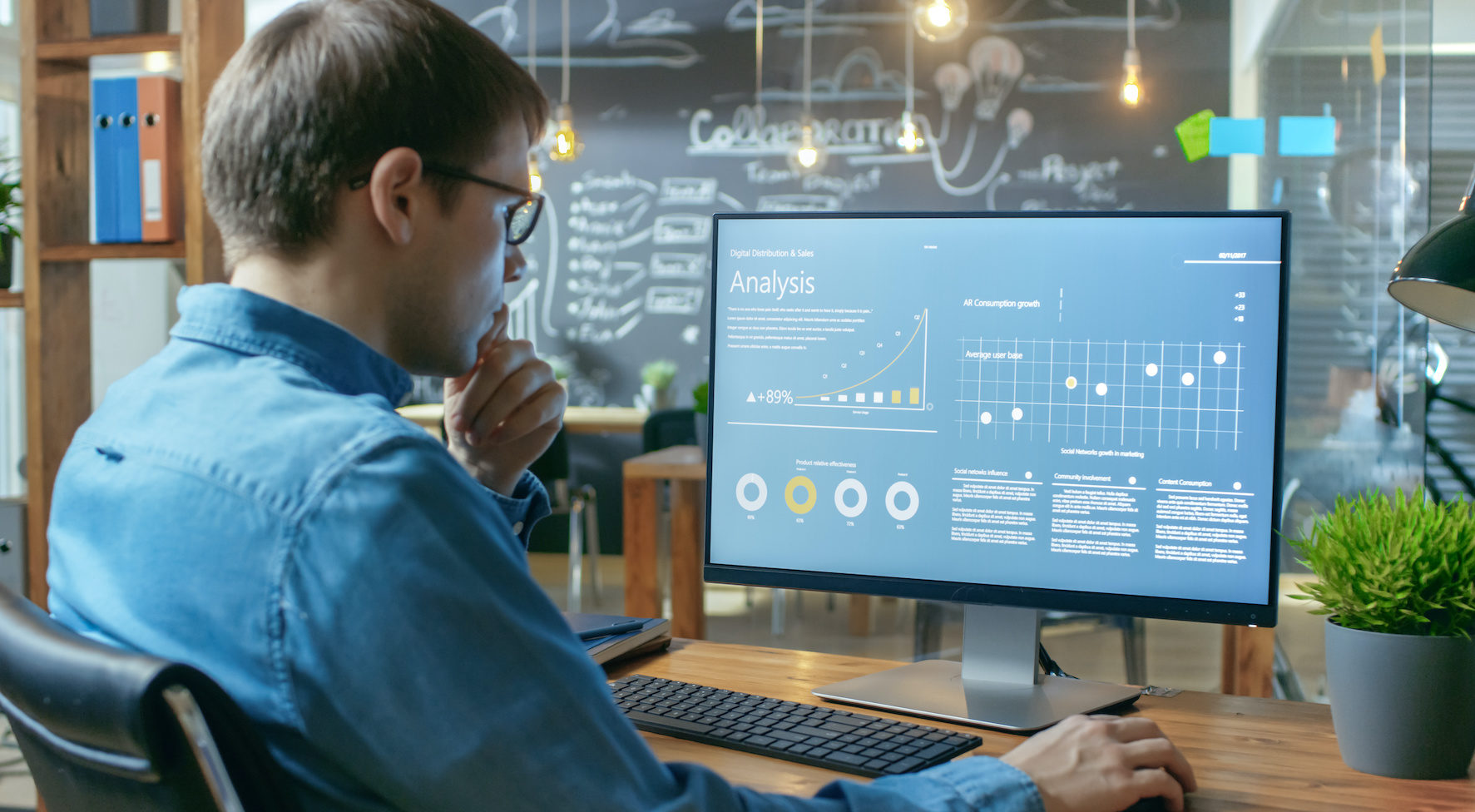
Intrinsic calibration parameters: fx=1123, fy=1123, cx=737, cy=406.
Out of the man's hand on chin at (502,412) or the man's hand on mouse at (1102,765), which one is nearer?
the man's hand on mouse at (1102,765)

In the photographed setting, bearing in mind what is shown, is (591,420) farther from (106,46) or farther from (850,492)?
(850,492)

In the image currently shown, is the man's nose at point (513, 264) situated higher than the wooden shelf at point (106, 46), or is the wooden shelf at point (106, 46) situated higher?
the wooden shelf at point (106, 46)

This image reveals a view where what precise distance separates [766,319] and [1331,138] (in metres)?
2.87

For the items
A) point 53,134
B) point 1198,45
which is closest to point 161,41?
point 53,134

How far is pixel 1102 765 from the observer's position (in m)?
0.80

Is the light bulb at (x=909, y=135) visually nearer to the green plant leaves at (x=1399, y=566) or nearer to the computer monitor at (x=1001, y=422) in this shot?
the computer monitor at (x=1001, y=422)

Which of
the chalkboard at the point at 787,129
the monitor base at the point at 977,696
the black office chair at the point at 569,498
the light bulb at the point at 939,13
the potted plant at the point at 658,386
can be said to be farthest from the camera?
the potted plant at the point at 658,386

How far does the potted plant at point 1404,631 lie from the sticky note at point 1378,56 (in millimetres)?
2547

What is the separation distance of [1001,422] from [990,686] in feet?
0.87

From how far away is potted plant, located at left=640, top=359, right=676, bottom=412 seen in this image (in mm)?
5516

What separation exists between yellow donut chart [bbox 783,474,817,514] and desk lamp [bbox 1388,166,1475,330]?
553mm

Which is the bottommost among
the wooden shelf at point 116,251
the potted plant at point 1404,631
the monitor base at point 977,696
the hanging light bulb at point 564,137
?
the monitor base at point 977,696

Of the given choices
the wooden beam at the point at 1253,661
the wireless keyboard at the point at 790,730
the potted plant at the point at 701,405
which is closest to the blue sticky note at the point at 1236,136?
the wooden beam at the point at 1253,661

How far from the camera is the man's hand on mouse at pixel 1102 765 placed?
2.55 feet
